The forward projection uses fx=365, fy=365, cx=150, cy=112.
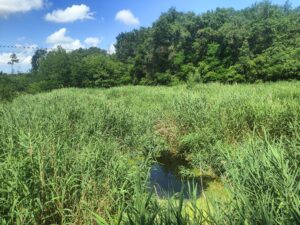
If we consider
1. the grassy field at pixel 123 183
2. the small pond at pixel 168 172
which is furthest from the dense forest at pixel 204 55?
the grassy field at pixel 123 183

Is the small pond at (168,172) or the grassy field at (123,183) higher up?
the grassy field at (123,183)

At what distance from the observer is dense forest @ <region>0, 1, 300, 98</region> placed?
3534 centimetres

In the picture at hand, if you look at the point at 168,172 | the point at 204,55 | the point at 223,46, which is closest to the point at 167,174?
the point at 168,172

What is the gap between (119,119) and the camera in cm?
928

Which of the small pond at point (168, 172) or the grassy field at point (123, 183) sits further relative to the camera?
the small pond at point (168, 172)

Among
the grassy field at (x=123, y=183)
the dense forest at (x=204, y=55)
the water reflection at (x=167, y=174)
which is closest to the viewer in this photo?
the grassy field at (x=123, y=183)

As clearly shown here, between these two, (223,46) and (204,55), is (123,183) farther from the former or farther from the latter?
(204,55)

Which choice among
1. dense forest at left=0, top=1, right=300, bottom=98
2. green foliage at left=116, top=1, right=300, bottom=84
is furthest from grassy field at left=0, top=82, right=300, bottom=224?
green foliage at left=116, top=1, right=300, bottom=84

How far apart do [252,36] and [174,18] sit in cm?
1368

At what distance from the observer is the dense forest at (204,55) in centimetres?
3534

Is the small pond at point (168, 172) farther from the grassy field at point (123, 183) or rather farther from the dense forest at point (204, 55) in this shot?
the dense forest at point (204, 55)

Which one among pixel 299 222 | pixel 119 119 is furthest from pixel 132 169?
pixel 119 119

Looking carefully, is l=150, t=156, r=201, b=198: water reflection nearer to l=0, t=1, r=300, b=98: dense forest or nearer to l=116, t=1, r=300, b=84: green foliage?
l=0, t=1, r=300, b=98: dense forest

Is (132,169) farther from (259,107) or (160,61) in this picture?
(160,61)
